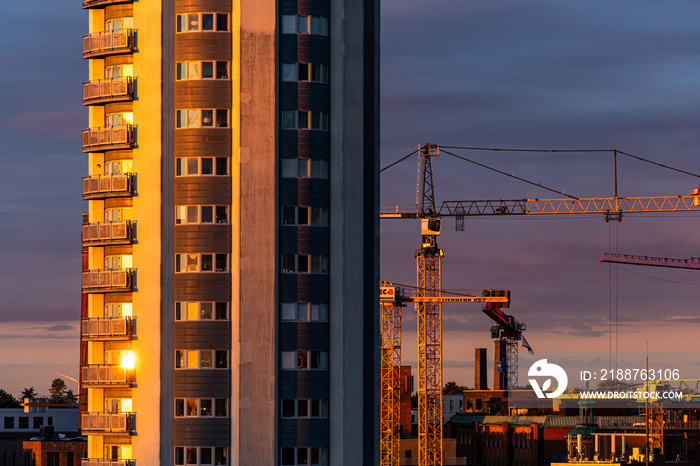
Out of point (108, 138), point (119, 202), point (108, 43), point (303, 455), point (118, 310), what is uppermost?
point (108, 43)

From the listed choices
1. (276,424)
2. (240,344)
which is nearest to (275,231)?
(240,344)

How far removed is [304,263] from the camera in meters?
96.9

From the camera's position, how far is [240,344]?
3723 inches

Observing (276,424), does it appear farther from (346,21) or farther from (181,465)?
(346,21)

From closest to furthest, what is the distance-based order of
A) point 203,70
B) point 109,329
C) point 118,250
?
point 109,329, point 203,70, point 118,250

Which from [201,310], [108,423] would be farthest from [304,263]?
[108,423]

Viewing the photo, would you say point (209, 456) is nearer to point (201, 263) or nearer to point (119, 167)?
point (201, 263)

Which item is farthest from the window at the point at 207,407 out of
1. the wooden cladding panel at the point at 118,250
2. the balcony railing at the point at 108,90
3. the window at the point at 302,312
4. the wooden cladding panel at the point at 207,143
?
the balcony railing at the point at 108,90

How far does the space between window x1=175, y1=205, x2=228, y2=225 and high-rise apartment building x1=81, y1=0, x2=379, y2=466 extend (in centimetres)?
12

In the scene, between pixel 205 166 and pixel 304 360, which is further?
pixel 205 166

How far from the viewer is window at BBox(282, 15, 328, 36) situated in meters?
98.8

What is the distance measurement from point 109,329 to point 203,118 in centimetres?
1923

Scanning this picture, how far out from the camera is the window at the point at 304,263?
96.5 meters

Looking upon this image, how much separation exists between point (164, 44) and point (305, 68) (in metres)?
12.0
